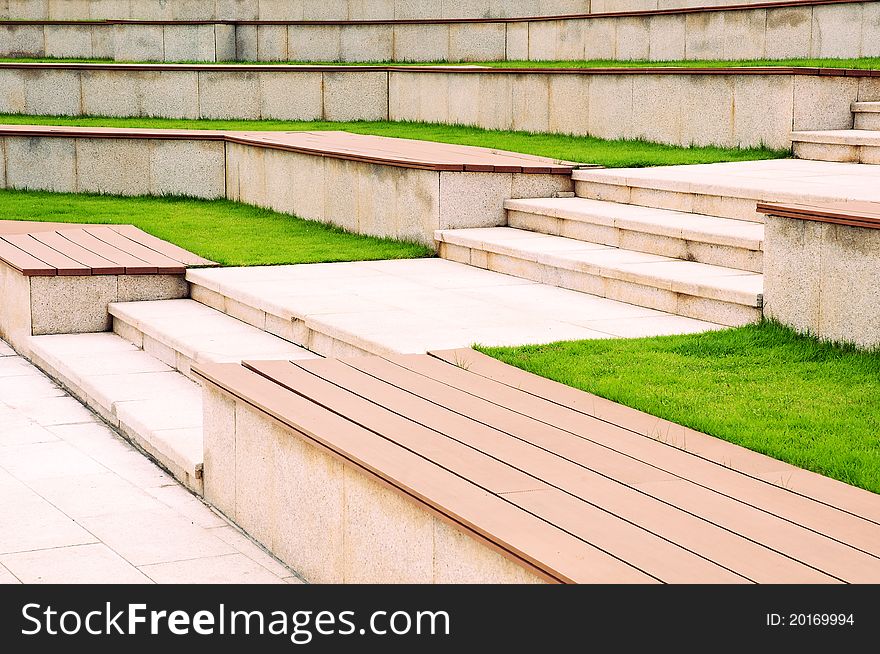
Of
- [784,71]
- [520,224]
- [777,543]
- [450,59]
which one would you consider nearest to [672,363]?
[777,543]

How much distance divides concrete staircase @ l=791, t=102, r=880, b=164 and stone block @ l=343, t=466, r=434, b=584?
6.49m

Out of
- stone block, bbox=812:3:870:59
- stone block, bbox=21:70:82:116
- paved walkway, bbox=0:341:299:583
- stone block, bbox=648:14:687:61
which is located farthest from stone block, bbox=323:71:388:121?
paved walkway, bbox=0:341:299:583

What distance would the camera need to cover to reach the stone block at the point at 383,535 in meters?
3.89

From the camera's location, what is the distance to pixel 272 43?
19.7 m

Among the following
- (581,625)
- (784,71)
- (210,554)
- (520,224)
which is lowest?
(210,554)

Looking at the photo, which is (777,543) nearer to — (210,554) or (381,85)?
(210,554)

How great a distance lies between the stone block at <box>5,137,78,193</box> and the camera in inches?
512

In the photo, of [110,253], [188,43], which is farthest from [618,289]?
[188,43]

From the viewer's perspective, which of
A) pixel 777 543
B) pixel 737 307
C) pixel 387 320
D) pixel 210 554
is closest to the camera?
pixel 777 543

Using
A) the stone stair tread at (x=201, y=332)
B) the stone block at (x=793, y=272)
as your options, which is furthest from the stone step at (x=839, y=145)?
the stone stair tread at (x=201, y=332)

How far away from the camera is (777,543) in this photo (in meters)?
3.45

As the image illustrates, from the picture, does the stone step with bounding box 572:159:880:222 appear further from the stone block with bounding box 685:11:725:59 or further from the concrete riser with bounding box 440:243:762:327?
the stone block with bounding box 685:11:725:59

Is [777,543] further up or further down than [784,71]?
further down

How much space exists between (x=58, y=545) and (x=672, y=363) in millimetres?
2684
